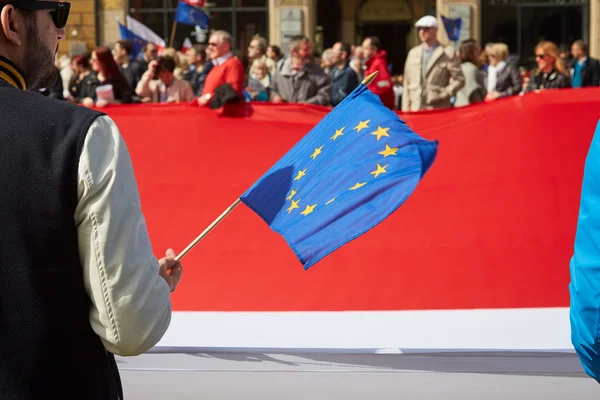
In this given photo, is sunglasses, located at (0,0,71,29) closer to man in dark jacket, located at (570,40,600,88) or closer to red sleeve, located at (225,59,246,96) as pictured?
red sleeve, located at (225,59,246,96)

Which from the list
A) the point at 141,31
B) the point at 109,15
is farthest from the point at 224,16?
the point at 141,31

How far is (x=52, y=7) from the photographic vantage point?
2.28 m

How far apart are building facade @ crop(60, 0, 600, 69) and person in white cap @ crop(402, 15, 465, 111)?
1517 cm

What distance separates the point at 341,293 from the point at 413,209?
825mm

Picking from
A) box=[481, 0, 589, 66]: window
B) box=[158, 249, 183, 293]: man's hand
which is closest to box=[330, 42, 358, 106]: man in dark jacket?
box=[158, 249, 183, 293]: man's hand

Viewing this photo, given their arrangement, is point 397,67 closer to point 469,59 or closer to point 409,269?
point 469,59

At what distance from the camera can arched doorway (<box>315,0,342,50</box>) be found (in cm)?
2891

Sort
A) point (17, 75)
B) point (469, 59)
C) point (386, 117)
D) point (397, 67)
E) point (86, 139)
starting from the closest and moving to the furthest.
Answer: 1. point (86, 139)
2. point (17, 75)
3. point (386, 117)
4. point (469, 59)
5. point (397, 67)

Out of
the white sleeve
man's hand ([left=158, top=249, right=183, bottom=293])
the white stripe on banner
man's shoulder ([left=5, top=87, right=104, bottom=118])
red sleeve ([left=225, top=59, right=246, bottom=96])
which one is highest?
man's shoulder ([left=5, top=87, right=104, bottom=118])

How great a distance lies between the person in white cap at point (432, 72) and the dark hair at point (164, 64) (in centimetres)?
237

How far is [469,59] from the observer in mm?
12586

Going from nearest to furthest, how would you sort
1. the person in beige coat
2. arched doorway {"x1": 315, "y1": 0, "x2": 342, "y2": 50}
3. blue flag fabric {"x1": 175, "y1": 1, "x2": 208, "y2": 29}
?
1. the person in beige coat
2. blue flag fabric {"x1": 175, "y1": 1, "x2": 208, "y2": 29}
3. arched doorway {"x1": 315, "y1": 0, "x2": 342, "y2": 50}

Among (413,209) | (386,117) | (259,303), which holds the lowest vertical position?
(259,303)

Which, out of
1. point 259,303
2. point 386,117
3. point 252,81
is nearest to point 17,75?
point 386,117
